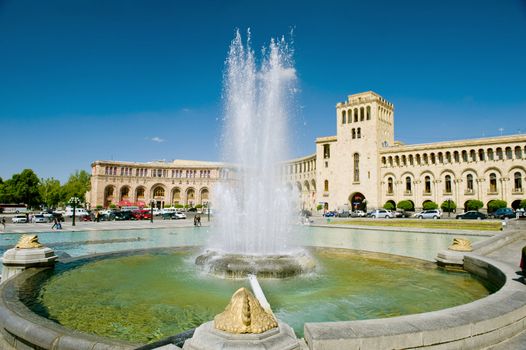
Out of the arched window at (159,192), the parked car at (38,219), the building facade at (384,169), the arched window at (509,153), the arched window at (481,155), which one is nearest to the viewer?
the parked car at (38,219)

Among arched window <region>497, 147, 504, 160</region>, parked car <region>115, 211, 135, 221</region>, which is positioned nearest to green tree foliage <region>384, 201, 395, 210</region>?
arched window <region>497, 147, 504, 160</region>

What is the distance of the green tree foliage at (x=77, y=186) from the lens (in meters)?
82.1

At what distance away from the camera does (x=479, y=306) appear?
15.6 ft

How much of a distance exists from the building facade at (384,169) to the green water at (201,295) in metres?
42.2

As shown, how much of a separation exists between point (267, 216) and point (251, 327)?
27.4ft

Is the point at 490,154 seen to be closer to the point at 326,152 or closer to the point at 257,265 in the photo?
the point at 326,152

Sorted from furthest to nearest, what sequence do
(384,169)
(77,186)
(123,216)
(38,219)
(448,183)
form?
1. (77,186)
2. (384,169)
3. (448,183)
4. (123,216)
5. (38,219)

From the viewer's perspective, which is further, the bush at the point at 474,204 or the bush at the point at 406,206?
the bush at the point at 406,206

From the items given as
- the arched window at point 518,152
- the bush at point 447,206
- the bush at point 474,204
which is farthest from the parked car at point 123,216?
the arched window at point 518,152

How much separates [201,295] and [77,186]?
88725 millimetres

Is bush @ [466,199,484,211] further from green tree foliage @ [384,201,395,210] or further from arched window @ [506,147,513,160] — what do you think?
green tree foliage @ [384,201,395,210]

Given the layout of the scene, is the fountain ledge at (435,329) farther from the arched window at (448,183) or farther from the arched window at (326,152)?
the arched window at (326,152)

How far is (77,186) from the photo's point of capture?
8512 cm

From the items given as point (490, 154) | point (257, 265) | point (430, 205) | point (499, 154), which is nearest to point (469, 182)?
point (490, 154)
